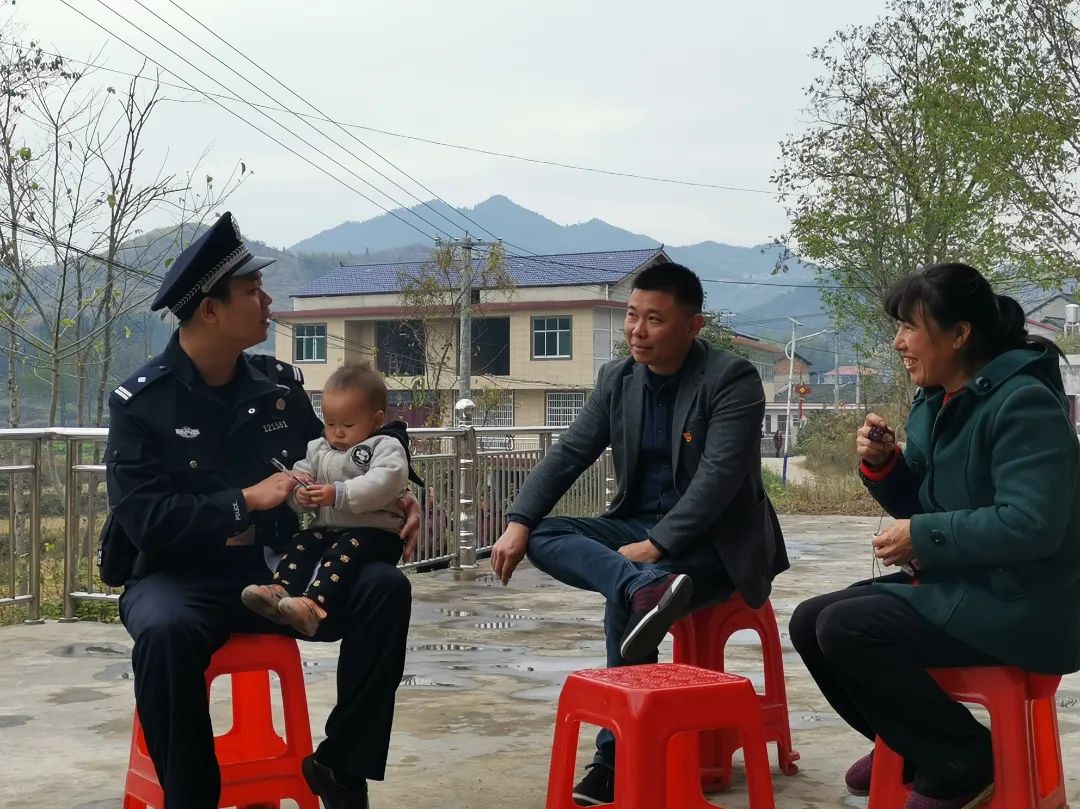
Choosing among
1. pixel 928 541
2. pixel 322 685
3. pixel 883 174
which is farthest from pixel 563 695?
pixel 883 174

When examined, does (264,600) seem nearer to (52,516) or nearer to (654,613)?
(654,613)

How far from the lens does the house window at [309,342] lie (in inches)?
1698

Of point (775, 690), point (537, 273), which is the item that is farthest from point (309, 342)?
point (775, 690)

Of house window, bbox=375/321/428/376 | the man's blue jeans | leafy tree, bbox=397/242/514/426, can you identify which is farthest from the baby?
house window, bbox=375/321/428/376

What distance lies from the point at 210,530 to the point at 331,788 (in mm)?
673

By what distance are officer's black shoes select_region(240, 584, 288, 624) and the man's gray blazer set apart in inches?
38.8

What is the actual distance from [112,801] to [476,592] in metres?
4.76

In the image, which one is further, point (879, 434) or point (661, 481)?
point (661, 481)

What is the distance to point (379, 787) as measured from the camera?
369 cm

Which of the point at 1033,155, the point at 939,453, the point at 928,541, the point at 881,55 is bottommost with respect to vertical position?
the point at 928,541

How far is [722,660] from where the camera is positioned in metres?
3.77

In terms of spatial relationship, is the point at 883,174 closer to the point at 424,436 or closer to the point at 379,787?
the point at 424,436

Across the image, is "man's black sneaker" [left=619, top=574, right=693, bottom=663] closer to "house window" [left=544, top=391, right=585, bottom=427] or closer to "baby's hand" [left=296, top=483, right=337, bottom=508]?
"baby's hand" [left=296, top=483, right=337, bottom=508]

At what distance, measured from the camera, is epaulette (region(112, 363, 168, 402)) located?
3.15 metres
